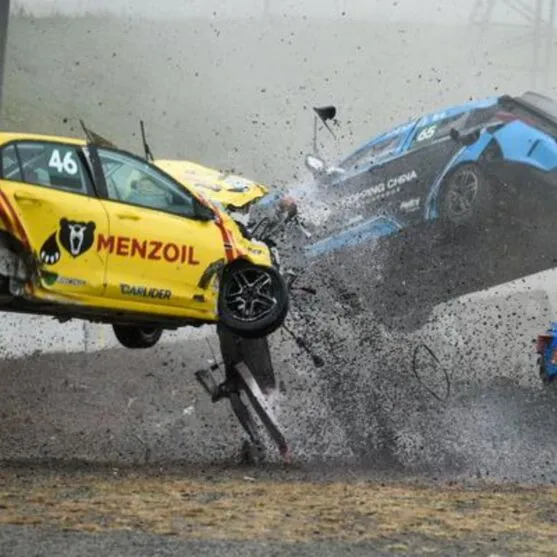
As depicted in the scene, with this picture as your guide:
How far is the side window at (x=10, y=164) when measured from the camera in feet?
27.6

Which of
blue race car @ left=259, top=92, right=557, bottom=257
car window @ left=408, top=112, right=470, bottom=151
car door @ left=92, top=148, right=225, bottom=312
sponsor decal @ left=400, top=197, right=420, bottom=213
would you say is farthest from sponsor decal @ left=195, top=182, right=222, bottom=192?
car door @ left=92, top=148, right=225, bottom=312

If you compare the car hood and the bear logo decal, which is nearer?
the bear logo decal

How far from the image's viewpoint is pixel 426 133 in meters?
12.3

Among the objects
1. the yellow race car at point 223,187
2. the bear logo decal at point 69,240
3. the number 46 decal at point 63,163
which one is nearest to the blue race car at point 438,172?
the yellow race car at point 223,187

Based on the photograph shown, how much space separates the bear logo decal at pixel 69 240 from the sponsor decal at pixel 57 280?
0.26 ft

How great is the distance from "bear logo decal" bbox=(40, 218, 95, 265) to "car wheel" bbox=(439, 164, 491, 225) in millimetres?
4386

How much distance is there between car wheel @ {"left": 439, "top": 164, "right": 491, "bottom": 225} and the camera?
38.8ft

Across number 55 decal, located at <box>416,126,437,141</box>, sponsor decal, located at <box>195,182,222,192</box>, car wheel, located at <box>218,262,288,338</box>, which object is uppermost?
number 55 decal, located at <box>416,126,437,141</box>

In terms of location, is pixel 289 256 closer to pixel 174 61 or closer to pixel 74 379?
pixel 74 379

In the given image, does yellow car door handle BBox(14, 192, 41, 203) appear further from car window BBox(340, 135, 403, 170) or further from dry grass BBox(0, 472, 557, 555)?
car window BBox(340, 135, 403, 170)

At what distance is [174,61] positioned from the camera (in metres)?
39.5

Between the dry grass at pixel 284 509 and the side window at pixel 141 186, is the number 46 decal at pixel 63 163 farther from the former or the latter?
the dry grass at pixel 284 509

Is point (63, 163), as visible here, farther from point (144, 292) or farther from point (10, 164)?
point (144, 292)

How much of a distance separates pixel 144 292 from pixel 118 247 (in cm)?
41
